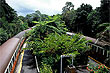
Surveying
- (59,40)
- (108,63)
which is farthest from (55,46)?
(108,63)

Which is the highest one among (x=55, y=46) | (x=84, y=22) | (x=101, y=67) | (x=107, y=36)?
(x=84, y=22)

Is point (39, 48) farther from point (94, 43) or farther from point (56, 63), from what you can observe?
point (94, 43)

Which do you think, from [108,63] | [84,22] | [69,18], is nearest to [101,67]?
[108,63]

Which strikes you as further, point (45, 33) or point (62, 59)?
point (45, 33)

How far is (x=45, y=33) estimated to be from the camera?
1023 cm

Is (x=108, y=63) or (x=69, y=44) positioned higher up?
(x=69, y=44)

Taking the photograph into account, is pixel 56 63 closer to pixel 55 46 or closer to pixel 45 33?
pixel 55 46

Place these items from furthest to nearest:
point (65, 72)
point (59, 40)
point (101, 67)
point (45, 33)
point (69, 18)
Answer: point (69, 18) → point (45, 33) → point (59, 40) → point (65, 72) → point (101, 67)

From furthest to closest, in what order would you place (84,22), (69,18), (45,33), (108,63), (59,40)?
(69,18) → (84,22) → (45,33) → (108,63) → (59,40)

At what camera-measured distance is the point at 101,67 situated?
5.45 m

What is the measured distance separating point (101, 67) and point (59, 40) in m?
3.93

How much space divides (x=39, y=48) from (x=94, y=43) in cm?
615

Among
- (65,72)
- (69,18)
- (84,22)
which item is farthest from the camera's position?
(69,18)

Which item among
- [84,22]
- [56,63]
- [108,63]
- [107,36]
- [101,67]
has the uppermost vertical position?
[84,22]
